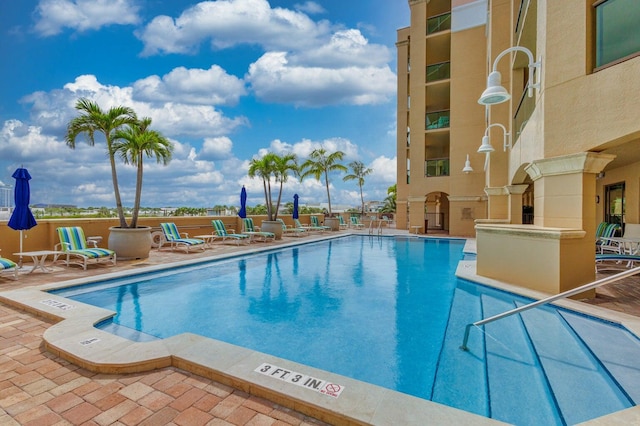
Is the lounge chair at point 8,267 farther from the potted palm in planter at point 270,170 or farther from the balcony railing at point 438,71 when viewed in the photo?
the balcony railing at point 438,71

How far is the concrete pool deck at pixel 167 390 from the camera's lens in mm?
2338

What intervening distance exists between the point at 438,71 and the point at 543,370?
2040cm

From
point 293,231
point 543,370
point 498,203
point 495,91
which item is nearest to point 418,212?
point 498,203

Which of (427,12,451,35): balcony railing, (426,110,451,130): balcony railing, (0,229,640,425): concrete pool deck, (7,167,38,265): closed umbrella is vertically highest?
(427,12,451,35): balcony railing

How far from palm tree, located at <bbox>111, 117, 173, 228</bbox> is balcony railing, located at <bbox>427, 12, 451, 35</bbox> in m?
18.4

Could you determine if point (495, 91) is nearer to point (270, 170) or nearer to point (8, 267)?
point (8, 267)

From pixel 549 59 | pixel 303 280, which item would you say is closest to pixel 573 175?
pixel 549 59

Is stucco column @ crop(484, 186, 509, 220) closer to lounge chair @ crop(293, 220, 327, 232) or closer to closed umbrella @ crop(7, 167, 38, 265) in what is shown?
lounge chair @ crop(293, 220, 327, 232)

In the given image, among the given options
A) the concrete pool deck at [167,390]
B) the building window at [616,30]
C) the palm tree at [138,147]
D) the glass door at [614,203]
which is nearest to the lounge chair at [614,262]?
the glass door at [614,203]

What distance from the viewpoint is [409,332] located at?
4.75 m

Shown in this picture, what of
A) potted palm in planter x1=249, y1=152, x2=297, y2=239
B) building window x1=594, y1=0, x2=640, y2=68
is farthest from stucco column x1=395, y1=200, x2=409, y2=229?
building window x1=594, y1=0, x2=640, y2=68

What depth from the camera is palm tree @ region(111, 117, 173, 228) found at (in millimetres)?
9930

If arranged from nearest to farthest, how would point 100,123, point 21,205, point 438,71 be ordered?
point 21,205
point 100,123
point 438,71

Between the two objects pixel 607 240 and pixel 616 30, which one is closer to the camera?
pixel 616 30
